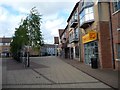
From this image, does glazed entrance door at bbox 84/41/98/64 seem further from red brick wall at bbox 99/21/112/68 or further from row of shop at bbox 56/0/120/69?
red brick wall at bbox 99/21/112/68

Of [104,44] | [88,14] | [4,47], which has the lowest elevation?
[104,44]

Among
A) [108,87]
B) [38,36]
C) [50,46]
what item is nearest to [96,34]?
[38,36]

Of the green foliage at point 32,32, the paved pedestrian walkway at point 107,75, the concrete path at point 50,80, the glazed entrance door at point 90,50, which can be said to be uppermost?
the green foliage at point 32,32

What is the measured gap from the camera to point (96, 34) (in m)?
20.7

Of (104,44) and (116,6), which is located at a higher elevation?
(116,6)

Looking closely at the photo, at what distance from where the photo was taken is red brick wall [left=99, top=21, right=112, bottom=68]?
1980cm

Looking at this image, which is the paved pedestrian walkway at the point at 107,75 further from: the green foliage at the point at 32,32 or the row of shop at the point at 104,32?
the green foliage at the point at 32,32

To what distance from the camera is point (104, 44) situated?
1995cm

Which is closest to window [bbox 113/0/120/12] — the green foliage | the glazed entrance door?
the glazed entrance door

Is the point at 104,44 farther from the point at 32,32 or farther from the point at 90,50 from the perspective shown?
the point at 32,32

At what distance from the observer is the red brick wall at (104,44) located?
779 inches

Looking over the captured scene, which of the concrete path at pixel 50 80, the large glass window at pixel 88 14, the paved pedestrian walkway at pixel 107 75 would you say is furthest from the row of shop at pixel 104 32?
the concrete path at pixel 50 80

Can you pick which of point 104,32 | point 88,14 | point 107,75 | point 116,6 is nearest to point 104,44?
point 104,32

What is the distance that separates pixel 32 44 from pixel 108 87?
16.1 meters
